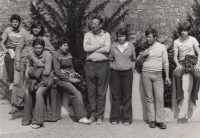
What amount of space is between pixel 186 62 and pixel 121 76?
3.83 feet

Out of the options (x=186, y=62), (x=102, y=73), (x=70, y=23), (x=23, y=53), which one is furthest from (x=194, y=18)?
(x=23, y=53)

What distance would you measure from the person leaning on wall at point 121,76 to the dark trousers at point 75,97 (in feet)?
1.79

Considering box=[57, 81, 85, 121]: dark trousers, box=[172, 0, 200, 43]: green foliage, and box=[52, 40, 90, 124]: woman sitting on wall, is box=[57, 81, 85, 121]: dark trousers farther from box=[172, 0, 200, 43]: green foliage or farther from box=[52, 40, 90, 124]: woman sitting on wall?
box=[172, 0, 200, 43]: green foliage

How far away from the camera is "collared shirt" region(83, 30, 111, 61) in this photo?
504 cm

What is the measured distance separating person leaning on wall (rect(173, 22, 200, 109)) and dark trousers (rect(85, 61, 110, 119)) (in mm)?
1238

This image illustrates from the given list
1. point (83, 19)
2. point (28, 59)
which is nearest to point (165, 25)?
point (83, 19)

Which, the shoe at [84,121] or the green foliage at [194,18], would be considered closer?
the shoe at [84,121]

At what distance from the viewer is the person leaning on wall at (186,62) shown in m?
5.13

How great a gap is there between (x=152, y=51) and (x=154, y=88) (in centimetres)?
62

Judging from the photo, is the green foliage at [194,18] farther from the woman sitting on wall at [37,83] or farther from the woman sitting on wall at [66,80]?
the woman sitting on wall at [37,83]

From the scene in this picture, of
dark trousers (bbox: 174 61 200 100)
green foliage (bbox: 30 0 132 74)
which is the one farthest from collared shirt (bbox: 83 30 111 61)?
green foliage (bbox: 30 0 132 74)

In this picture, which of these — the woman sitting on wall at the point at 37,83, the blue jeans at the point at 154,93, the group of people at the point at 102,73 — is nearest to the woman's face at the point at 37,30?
the group of people at the point at 102,73

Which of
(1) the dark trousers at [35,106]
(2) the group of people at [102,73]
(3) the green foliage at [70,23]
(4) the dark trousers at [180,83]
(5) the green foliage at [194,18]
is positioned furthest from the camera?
(5) the green foliage at [194,18]

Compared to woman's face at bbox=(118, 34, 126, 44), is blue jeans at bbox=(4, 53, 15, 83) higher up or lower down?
lower down
